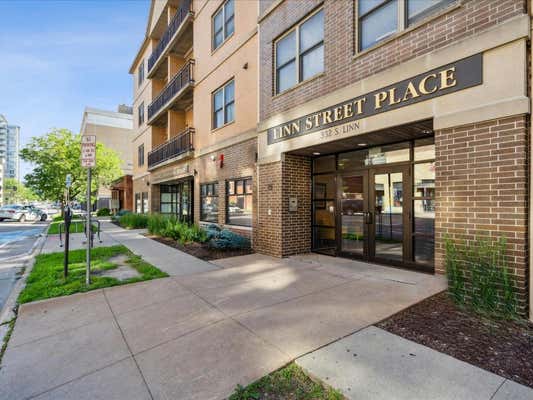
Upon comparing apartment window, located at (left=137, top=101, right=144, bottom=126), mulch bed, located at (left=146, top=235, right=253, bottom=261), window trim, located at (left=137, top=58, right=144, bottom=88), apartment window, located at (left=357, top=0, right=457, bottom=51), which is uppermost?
window trim, located at (left=137, top=58, right=144, bottom=88)

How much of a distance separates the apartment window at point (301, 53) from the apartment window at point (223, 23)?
12.0 feet

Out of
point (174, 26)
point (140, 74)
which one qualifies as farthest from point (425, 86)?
point (140, 74)

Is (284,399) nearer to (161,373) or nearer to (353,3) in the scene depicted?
(161,373)

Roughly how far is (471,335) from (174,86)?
52.5 ft

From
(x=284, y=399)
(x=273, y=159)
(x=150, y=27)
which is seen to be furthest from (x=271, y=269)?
(x=150, y=27)

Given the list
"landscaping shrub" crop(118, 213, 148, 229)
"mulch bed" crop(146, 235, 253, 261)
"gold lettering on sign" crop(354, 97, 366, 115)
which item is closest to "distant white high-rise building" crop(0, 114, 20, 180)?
"landscaping shrub" crop(118, 213, 148, 229)

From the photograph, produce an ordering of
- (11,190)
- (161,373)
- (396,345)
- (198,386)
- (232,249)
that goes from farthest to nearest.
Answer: (11,190) → (232,249) → (396,345) → (161,373) → (198,386)

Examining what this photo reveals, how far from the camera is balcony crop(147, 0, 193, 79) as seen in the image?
14180 mm

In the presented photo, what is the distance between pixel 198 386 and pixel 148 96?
21.9 m

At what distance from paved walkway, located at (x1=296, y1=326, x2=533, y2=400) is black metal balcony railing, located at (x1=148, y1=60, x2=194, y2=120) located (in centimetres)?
1338

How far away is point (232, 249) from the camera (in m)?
8.91

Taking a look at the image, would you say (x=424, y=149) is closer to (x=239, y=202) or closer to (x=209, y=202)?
(x=239, y=202)

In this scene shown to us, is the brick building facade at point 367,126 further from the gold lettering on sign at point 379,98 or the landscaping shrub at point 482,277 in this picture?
the landscaping shrub at point 482,277

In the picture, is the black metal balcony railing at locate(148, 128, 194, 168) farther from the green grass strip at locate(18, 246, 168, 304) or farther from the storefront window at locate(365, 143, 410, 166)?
the storefront window at locate(365, 143, 410, 166)
